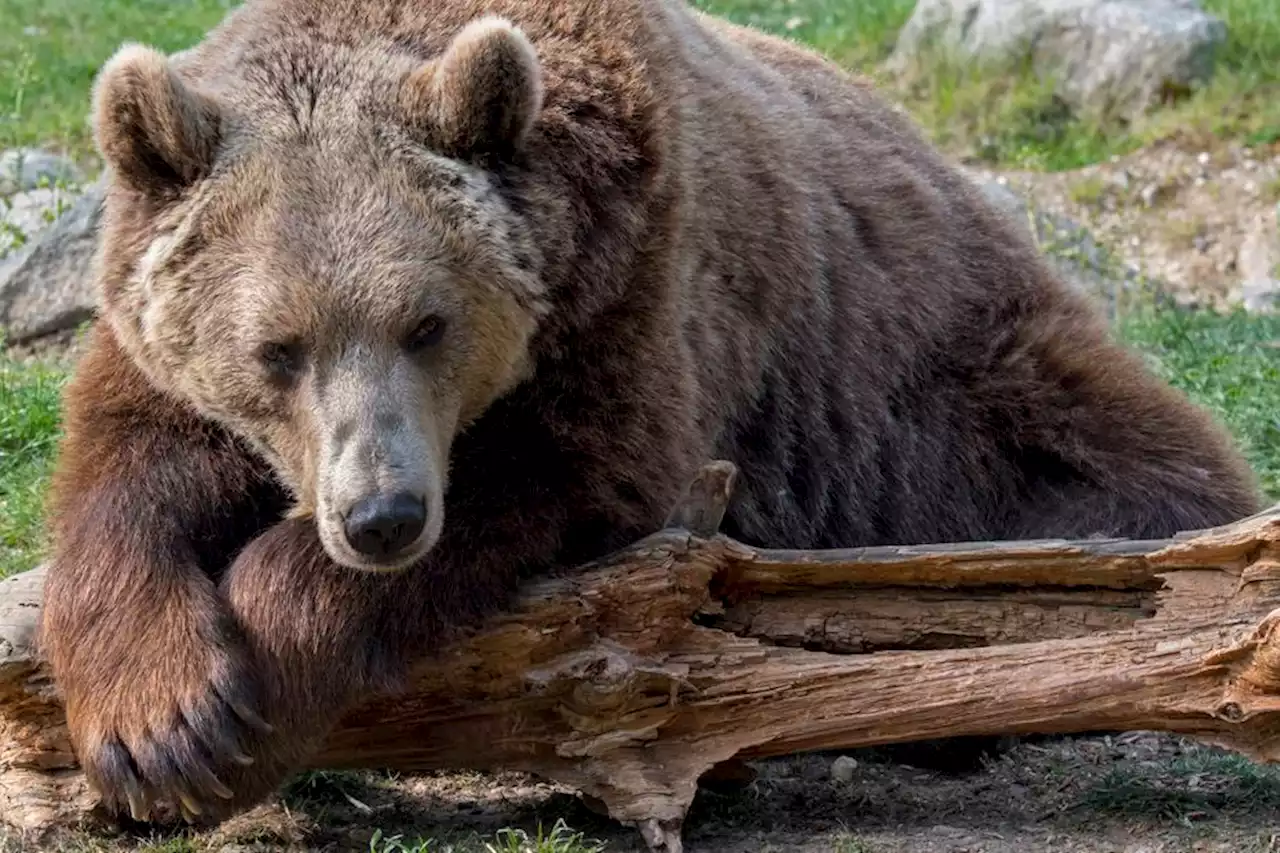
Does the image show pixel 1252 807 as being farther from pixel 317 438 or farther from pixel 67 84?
pixel 67 84

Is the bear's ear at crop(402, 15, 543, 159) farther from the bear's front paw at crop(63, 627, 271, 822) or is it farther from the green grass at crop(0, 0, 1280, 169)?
the green grass at crop(0, 0, 1280, 169)

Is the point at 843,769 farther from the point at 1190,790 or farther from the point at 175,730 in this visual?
the point at 175,730

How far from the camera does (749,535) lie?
6.04 meters

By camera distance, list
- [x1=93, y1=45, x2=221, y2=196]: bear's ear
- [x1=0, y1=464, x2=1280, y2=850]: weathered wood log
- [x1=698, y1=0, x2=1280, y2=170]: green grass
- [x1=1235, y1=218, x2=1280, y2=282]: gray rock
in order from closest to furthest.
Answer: [x1=0, y1=464, x2=1280, y2=850]: weathered wood log, [x1=93, y1=45, x2=221, y2=196]: bear's ear, [x1=1235, y1=218, x2=1280, y2=282]: gray rock, [x1=698, y1=0, x2=1280, y2=170]: green grass

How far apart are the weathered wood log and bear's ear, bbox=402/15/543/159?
1060 mm

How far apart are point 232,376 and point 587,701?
126cm

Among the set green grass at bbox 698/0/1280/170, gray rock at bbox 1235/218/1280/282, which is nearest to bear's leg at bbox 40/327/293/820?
gray rock at bbox 1235/218/1280/282

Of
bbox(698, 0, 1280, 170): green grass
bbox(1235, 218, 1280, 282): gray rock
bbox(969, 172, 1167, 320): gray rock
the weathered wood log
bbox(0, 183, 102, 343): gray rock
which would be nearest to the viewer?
the weathered wood log

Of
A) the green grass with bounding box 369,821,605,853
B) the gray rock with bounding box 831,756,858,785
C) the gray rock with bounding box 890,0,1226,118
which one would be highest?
the gray rock with bounding box 890,0,1226,118

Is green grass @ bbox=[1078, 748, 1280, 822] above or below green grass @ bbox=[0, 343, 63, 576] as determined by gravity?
above

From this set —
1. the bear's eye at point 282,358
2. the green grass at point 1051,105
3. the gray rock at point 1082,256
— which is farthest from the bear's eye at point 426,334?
the green grass at point 1051,105

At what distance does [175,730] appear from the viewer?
4621 millimetres

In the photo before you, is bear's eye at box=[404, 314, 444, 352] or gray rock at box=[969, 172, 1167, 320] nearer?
bear's eye at box=[404, 314, 444, 352]

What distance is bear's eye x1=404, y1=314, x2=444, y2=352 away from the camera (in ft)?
15.5
